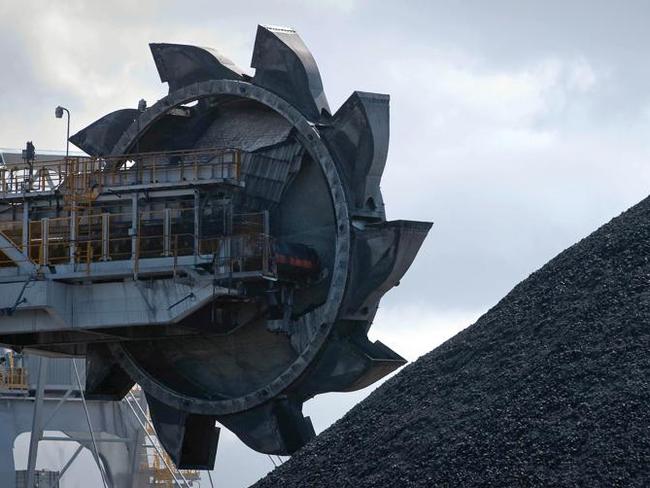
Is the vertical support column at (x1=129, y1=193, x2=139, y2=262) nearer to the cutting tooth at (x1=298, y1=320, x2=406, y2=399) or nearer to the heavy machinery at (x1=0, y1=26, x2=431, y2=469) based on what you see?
the heavy machinery at (x1=0, y1=26, x2=431, y2=469)

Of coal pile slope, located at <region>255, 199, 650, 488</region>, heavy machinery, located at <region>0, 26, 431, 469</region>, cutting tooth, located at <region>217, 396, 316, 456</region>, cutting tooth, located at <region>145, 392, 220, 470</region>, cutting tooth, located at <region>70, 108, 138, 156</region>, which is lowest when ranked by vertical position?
coal pile slope, located at <region>255, 199, 650, 488</region>

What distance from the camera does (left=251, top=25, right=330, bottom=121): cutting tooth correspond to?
3672 centimetres

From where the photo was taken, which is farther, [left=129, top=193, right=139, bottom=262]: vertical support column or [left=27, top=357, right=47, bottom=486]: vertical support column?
[left=27, top=357, right=47, bottom=486]: vertical support column

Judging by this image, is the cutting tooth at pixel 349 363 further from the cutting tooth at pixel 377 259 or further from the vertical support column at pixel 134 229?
the vertical support column at pixel 134 229

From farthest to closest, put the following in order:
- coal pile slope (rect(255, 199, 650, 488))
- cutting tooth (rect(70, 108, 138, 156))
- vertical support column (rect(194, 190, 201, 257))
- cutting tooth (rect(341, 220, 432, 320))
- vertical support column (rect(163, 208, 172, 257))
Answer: cutting tooth (rect(70, 108, 138, 156)), vertical support column (rect(163, 208, 172, 257)), vertical support column (rect(194, 190, 201, 257)), cutting tooth (rect(341, 220, 432, 320)), coal pile slope (rect(255, 199, 650, 488))

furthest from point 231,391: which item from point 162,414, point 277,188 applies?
point 277,188

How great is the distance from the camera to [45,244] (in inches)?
1470

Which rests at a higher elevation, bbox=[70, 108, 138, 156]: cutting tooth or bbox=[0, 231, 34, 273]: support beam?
bbox=[70, 108, 138, 156]: cutting tooth

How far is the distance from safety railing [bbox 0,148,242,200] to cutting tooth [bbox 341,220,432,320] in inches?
103

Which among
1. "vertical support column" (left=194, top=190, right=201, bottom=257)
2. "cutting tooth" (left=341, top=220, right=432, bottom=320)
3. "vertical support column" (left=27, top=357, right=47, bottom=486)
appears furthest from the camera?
"vertical support column" (left=27, top=357, right=47, bottom=486)

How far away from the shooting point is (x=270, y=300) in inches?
1432

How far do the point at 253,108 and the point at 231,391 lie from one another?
5221 millimetres

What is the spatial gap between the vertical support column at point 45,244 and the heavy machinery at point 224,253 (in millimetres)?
39

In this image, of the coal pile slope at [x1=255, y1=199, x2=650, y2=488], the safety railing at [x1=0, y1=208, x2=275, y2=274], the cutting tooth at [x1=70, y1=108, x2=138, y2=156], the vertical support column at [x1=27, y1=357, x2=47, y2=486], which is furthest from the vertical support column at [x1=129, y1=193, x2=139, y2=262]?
the vertical support column at [x1=27, y1=357, x2=47, y2=486]
